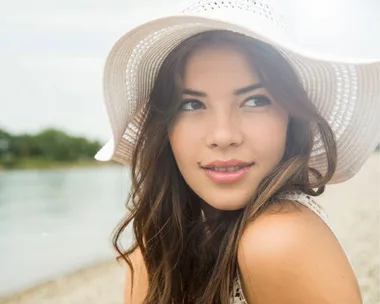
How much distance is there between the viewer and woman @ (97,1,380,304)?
1938mm

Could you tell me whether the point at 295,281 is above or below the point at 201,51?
below

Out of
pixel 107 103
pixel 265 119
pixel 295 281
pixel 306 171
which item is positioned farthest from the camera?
pixel 107 103

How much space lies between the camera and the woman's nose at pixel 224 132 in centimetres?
200

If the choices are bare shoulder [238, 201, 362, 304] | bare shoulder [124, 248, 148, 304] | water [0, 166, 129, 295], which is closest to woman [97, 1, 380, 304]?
bare shoulder [238, 201, 362, 304]

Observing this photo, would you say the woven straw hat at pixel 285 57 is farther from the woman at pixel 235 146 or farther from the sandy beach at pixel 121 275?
the sandy beach at pixel 121 275

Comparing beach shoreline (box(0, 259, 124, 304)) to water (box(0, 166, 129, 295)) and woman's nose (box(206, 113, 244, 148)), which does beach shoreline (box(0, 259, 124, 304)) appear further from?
woman's nose (box(206, 113, 244, 148))

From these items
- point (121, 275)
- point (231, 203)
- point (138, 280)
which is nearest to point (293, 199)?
point (231, 203)

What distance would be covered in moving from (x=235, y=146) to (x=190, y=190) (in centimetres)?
50

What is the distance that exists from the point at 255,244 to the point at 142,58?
2.54 feet

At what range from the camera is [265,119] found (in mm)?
2068

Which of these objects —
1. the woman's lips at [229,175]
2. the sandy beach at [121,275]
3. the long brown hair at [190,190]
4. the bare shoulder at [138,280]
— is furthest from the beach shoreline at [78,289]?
the woman's lips at [229,175]

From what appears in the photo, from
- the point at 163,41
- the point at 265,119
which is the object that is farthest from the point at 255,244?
the point at 163,41

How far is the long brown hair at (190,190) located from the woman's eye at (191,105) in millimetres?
28

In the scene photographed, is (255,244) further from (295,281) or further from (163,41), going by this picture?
(163,41)
